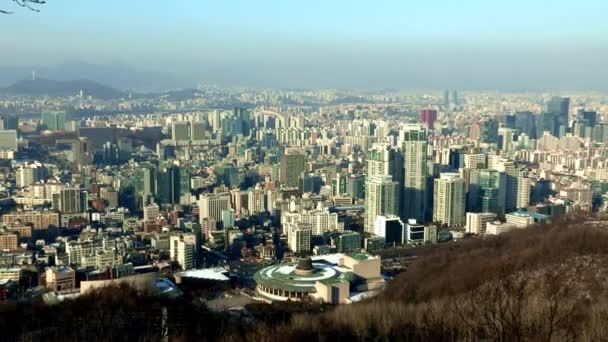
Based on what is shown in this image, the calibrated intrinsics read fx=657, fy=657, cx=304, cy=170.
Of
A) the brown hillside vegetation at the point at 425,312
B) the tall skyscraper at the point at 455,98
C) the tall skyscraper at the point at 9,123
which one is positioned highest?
the tall skyscraper at the point at 455,98

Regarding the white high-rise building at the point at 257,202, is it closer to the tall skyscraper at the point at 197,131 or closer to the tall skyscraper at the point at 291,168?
the tall skyscraper at the point at 291,168

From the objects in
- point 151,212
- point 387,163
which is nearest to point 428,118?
point 387,163

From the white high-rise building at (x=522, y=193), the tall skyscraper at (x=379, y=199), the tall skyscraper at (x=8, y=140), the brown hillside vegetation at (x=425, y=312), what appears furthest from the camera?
the tall skyscraper at (x=8, y=140)

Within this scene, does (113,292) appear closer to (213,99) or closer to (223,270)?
(223,270)

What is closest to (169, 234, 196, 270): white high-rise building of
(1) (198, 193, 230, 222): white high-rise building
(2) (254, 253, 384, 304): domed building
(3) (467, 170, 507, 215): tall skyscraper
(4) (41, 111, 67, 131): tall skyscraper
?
(2) (254, 253, 384, 304): domed building

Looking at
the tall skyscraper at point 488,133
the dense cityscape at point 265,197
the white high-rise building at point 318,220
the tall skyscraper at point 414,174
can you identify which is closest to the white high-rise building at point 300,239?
the dense cityscape at point 265,197

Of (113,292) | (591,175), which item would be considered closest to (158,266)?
(113,292)
